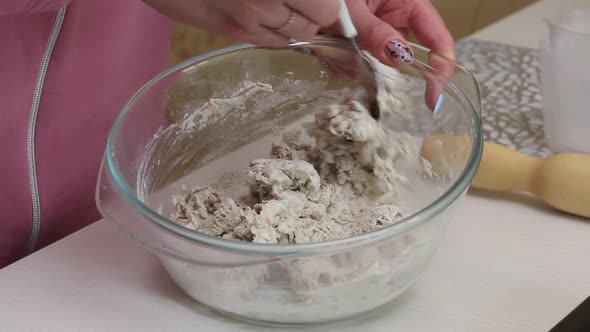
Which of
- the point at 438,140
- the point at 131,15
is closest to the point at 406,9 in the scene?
the point at 438,140

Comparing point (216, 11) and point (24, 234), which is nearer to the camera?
point (216, 11)

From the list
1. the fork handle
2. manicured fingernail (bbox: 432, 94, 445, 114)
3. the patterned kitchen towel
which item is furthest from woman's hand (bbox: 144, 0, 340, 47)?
the patterned kitchen towel

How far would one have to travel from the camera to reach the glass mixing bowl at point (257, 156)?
53cm

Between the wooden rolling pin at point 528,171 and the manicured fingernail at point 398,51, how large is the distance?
8 centimetres

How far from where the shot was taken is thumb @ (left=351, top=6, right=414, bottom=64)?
698 millimetres

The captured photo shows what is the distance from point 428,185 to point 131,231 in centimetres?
28

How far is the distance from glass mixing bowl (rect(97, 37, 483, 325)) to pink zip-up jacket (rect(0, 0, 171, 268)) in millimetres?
148

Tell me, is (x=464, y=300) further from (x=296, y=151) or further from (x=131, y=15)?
(x=131, y=15)

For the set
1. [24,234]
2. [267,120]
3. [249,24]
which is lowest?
[24,234]

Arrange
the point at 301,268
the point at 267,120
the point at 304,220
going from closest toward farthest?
the point at 301,268
the point at 304,220
the point at 267,120

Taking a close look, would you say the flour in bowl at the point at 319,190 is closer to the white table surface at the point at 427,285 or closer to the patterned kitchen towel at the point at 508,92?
the white table surface at the point at 427,285

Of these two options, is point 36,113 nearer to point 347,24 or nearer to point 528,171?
point 347,24

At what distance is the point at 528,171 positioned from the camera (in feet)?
2.41

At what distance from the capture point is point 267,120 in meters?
0.79
